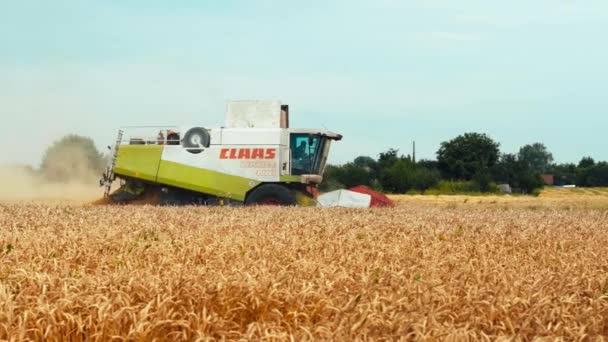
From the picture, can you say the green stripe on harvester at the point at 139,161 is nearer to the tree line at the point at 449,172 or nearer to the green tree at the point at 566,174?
the tree line at the point at 449,172

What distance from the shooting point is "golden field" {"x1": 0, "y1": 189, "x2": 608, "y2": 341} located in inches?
161

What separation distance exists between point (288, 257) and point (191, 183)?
15.8 meters

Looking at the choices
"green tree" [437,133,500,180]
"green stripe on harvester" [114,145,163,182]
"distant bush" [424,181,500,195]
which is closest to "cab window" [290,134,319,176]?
"green stripe on harvester" [114,145,163,182]

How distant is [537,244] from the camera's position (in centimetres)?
988

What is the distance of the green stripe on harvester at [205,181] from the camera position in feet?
74.1

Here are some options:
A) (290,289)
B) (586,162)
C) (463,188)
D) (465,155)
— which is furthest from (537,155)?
(290,289)

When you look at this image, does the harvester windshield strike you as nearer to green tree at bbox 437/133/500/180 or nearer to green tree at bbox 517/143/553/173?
green tree at bbox 437/133/500/180

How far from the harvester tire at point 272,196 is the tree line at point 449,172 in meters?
5.98

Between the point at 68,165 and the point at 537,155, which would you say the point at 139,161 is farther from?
the point at 537,155

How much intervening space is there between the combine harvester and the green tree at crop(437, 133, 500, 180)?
51123 mm

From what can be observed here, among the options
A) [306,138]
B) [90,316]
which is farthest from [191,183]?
[90,316]

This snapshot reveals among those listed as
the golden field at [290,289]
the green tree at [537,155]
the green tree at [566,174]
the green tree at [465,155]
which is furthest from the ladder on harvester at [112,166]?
the green tree at [537,155]

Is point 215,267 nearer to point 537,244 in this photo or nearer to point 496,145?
point 537,244

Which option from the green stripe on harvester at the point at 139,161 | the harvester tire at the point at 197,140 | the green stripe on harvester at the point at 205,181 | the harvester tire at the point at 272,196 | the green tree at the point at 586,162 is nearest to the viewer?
the harvester tire at the point at 272,196
